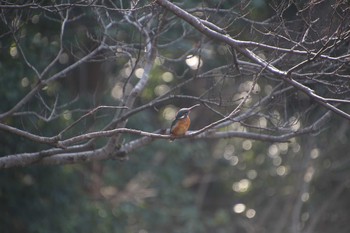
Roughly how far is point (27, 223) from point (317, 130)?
570 cm

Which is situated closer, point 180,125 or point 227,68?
point 180,125

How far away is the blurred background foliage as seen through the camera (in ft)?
32.0

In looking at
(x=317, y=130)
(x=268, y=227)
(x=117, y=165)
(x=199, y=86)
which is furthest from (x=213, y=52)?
(x=317, y=130)

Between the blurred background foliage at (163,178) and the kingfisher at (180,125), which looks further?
the blurred background foliage at (163,178)

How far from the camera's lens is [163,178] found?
12.5m

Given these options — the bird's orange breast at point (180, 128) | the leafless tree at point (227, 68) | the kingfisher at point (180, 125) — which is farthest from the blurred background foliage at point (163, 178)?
the bird's orange breast at point (180, 128)

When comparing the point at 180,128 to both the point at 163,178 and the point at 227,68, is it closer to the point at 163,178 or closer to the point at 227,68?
the point at 227,68

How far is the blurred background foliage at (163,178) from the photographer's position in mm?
9750

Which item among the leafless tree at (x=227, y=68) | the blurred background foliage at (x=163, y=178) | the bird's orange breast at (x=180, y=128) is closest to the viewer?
the leafless tree at (x=227, y=68)

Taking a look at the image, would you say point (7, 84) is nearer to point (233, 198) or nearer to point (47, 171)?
point (47, 171)

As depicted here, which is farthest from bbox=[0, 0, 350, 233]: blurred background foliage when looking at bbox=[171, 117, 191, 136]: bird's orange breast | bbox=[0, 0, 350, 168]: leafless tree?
bbox=[171, 117, 191, 136]: bird's orange breast

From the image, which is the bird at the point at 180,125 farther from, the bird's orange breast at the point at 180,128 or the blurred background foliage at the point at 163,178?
the blurred background foliage at the point at 163,178

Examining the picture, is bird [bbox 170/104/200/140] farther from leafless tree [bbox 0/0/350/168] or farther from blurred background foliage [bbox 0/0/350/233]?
blurred background foliage [bbox 0/0/350/233]

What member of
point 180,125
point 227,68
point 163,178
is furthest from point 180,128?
point 163,178
